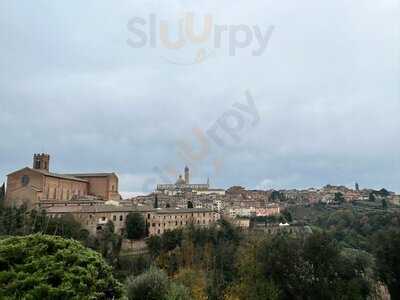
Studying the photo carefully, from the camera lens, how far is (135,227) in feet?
142

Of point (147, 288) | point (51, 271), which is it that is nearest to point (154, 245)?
point (147, 288)

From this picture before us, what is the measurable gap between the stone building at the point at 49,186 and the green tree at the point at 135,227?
1172 centimetres

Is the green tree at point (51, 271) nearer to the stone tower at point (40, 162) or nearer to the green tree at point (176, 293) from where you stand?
the green tree at point (176, 293)

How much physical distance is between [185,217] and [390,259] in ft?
110

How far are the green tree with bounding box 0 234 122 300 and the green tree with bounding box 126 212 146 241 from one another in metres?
35.9

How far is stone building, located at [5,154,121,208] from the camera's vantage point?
47906 millimetres

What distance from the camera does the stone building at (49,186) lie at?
4791 centimetres

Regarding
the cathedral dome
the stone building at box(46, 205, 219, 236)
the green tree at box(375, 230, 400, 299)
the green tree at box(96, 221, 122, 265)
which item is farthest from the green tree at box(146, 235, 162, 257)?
the cathedral dome

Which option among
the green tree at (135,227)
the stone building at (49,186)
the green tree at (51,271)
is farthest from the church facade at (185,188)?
the green tree at (51,271)

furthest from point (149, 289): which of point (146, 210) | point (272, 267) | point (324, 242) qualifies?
point (146, 210)

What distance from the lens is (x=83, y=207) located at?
149 ft

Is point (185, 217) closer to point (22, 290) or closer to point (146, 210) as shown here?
point (146, 210)

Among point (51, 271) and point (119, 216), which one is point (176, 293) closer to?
point (51, 271)

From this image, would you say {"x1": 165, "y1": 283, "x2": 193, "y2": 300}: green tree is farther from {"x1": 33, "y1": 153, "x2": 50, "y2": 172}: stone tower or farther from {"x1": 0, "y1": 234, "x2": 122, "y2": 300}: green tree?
{"x1": 33, "y1": 153, "x2": 50, "y2": 172}: stone tower
